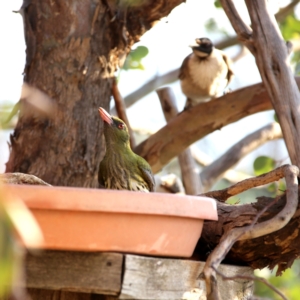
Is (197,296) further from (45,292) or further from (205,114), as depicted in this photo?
(205,114)

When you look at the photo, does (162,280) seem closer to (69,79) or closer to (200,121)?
(69,79)

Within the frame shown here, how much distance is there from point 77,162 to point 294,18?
200cm

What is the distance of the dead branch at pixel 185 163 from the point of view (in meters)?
3.57

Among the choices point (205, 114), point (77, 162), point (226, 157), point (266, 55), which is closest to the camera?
point (266, 55)

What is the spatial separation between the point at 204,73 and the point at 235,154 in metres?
1.39

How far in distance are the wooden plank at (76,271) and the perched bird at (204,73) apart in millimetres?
3329

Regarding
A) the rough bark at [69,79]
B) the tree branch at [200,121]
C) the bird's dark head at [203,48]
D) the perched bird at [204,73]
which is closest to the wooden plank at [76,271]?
the rough bark at [69,79]

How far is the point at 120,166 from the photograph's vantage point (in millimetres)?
2156

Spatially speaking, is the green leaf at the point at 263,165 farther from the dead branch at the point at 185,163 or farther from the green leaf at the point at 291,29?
the green leaf at the point at 291,29

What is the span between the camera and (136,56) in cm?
330

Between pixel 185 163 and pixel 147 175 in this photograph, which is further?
pixel 185 163

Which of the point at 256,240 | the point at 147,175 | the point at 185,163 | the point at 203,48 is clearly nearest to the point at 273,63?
the point at 147,175

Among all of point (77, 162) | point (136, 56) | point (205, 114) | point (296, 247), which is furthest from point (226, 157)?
point (296, 247)

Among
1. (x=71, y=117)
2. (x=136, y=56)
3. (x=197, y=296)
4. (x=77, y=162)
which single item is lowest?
(x=197, y=296)
